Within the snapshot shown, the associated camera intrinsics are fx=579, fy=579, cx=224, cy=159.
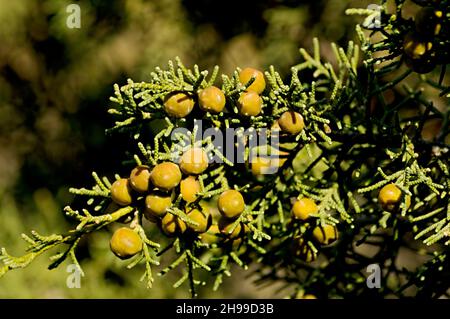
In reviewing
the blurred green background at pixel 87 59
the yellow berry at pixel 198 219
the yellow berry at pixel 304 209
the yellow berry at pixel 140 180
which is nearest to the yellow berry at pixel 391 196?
the yellow berry at pixel 304 209

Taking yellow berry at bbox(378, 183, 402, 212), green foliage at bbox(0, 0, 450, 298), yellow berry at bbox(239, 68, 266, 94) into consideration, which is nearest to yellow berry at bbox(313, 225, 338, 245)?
green foliage at bbox(0, 0, 450, 298)

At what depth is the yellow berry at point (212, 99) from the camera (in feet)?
4.34

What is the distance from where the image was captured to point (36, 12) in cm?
281

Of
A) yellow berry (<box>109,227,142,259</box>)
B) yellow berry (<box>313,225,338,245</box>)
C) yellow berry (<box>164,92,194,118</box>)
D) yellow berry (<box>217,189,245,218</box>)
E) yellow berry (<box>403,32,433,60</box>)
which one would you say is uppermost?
yellow berry (<box>403,32,433,60</box>)

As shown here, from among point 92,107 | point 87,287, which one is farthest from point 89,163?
point 87,287

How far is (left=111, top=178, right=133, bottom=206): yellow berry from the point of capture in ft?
4.56

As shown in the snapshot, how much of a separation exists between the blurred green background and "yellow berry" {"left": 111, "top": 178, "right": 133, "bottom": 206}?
50.2 inches

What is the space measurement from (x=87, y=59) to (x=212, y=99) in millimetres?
1692

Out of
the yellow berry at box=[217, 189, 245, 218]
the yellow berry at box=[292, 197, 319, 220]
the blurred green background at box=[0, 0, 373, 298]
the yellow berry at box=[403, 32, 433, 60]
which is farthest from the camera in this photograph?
the blurred green background at box=[0, 0, 373, 298]

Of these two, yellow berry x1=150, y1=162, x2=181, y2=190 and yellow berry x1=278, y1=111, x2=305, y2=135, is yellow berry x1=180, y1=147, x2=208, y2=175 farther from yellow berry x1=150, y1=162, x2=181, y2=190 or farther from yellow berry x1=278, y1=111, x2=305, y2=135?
yellow berry x1=278, y1=111, x2=305, y2=135

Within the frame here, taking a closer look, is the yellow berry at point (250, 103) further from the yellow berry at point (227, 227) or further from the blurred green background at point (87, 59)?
the blurred green background at point (87, 59)

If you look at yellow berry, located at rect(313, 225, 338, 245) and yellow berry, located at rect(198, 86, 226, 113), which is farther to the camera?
yellow berry, located at rect(313, 225, 338, 245)
